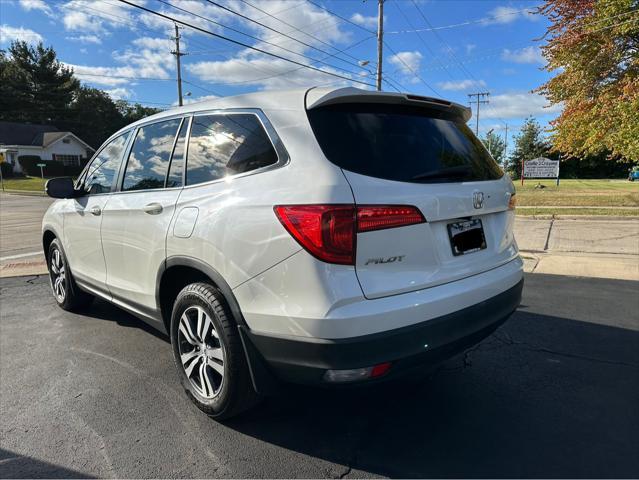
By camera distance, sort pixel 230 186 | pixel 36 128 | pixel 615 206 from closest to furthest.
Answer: pixel 230 186 < pixel 615 206 < pixel 36 128

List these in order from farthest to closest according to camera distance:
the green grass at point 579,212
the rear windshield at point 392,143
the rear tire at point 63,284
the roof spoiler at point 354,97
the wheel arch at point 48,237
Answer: the green grass at point 579,212
the wheel arch at point 48,237
the rear tire at point 63,284
the roof spoiler at point 354,97
the rear windshield at point 392,143

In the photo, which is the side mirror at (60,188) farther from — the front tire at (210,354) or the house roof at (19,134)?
the house roof at (19,134)

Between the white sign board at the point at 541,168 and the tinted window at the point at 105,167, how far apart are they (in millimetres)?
34866

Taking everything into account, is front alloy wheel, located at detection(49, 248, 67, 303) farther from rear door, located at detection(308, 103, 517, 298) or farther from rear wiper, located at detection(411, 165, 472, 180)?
rear wiper, located at detection(411, 165, 472, 180)

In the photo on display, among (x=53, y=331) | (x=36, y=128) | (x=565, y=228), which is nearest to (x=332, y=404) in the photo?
(x=53, y=331)

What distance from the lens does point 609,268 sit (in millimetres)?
6496

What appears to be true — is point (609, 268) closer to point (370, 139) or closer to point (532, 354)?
point (532, 354)

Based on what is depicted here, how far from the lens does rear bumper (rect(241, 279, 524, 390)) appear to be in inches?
79.8

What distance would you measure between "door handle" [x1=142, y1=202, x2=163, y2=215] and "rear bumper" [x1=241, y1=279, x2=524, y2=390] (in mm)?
1140

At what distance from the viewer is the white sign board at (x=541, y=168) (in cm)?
3344

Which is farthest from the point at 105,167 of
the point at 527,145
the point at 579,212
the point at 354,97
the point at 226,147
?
the point at 527,145

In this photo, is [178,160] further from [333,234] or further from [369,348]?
[369,348]

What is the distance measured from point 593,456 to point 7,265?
8477mm

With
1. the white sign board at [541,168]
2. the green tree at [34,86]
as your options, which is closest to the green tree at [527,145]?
the white sign board at [541,168]
